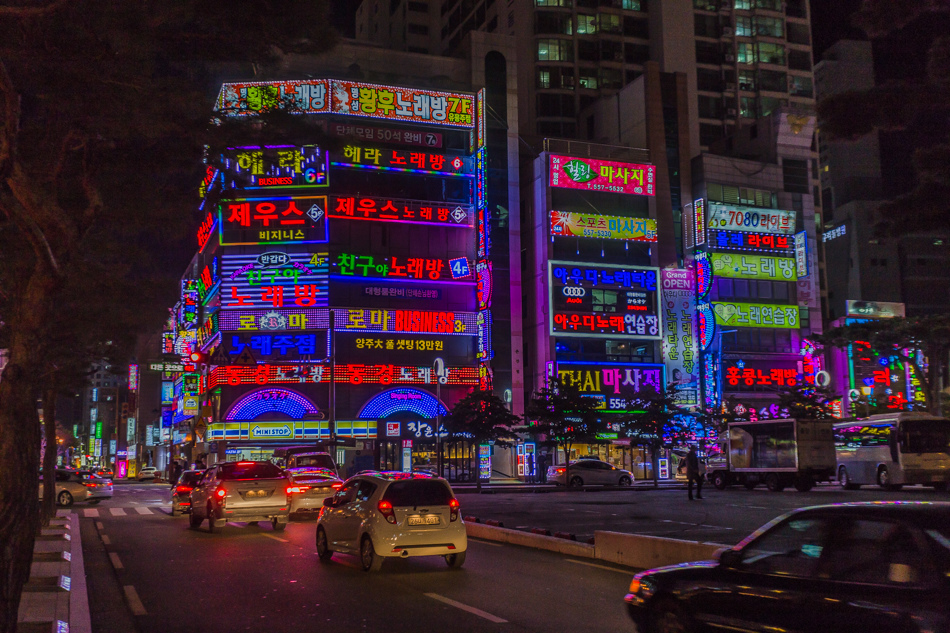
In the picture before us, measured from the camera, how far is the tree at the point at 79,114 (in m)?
8.52

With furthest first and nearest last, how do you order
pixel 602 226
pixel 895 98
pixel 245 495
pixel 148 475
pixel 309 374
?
pixel 148 475 < pixel 602 226 < pixel 309 374 < pixel 245 495 < pixel 895 98

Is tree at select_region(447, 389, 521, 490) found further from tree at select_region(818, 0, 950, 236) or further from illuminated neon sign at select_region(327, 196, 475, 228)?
tree at select_region(818, 0, 950, 236)

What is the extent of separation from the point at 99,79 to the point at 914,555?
962 centimetres

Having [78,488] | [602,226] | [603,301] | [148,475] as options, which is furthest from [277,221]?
[148,475]

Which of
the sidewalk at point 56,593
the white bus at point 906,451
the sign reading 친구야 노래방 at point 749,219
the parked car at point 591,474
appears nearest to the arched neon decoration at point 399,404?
the parked car at point 591,474

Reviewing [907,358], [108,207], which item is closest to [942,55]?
[108,207]

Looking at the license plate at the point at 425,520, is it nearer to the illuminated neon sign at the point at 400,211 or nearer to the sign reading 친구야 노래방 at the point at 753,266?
the illuminated neon sign at the point at 400,211

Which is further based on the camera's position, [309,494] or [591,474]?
[591,474]

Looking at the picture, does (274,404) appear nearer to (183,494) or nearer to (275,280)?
(275,280)

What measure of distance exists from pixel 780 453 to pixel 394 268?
93.3 feet

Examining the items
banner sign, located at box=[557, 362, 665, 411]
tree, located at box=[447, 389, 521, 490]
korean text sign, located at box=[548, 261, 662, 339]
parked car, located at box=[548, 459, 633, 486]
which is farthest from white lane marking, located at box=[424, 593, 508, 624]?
korean text sign, located at box=[548, 261, 662, 339]

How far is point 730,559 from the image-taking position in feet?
22.2

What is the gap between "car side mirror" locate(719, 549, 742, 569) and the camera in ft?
22.0

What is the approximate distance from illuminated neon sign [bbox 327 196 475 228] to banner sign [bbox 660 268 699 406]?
15278 mm
